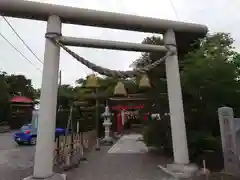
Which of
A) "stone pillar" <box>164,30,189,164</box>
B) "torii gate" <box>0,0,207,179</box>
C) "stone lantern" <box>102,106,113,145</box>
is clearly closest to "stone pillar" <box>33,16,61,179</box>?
"torii gate" <box>0,0,207,179</box>

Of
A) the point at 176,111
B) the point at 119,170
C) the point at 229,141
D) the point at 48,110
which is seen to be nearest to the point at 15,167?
the point at 119,170

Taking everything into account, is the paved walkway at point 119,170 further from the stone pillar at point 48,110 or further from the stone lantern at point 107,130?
the stone lantern at point 107,130

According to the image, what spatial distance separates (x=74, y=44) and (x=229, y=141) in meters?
4.64

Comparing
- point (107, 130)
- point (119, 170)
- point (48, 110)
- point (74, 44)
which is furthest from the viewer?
point (107, 130)

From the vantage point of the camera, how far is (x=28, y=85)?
36.5 metres

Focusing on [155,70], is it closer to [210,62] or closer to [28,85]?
[210,62]

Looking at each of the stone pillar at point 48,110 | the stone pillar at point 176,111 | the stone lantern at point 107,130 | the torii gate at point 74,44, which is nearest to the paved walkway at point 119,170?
the stone pillar at point 176,111

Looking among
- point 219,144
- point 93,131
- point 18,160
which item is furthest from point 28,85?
point 219,144

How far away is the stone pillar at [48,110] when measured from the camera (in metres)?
5.26

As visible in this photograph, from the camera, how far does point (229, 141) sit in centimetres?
551

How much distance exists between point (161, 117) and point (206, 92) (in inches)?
80.7

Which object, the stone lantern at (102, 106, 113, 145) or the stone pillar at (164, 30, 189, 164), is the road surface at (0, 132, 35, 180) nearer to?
the stone pillar at (164, 30, 189, 164)

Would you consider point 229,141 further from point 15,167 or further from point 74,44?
point 15,167

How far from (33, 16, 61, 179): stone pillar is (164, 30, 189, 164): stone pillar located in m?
3.21
